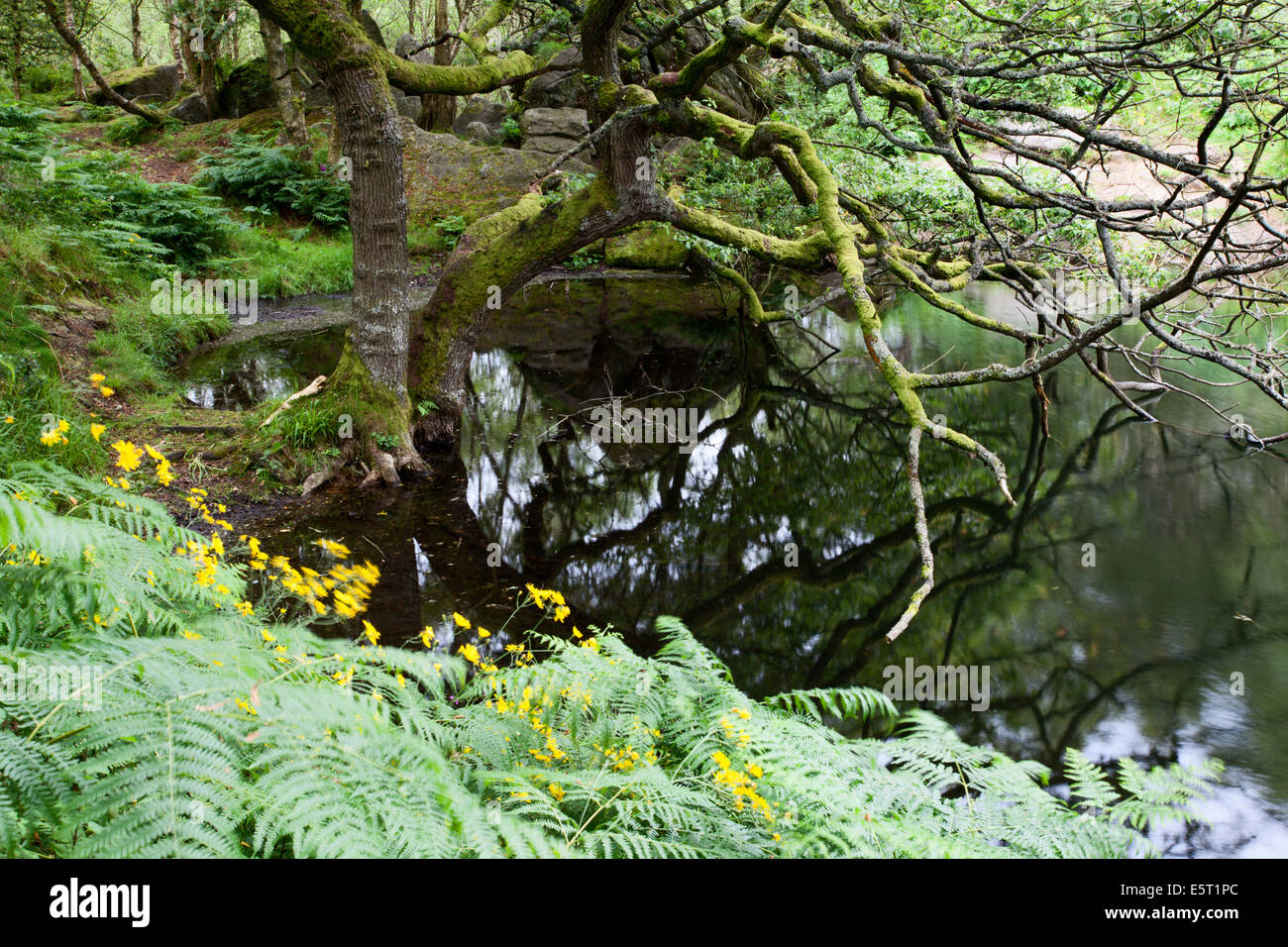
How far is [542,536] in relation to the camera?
25.4ft

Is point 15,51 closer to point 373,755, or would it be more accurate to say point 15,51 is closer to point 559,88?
point 559,88

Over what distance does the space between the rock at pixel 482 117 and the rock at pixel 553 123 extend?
929 millimetres

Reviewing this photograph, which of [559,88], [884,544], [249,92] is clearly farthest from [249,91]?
[884,544]

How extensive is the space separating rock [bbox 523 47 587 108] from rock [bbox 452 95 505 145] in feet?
2.73

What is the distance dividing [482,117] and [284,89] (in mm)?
5226

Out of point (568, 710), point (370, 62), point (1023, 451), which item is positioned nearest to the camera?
point (568, 710)

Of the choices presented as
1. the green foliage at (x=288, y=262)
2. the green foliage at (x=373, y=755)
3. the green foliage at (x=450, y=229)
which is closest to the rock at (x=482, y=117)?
the green foliage at (x=450, y=229)

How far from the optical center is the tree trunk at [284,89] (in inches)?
680

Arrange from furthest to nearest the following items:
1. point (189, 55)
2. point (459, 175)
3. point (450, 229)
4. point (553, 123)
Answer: point (189, 55)
point (553, 123)
point (459, 175)
point (450, 229)

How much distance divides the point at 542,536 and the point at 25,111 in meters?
10.9

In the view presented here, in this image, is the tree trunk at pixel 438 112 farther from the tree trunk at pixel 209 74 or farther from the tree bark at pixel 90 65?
the tree bark at pixel 90 65

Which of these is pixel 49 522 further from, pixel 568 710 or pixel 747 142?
pixel 747 142

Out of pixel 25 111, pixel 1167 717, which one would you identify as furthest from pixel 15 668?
pixel 25 111

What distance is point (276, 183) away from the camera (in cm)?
1733
